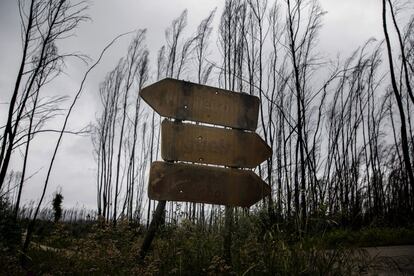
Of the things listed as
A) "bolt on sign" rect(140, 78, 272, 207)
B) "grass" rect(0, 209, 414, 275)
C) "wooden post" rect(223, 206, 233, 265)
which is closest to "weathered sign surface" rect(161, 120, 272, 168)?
"bolt on sign" rect(140, 78, 272, 207)

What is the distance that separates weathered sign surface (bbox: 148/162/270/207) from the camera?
272 centimetres

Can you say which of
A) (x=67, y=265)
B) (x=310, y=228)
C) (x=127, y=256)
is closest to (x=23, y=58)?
(x=67, y=265)

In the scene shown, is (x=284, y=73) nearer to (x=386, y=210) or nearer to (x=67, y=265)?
(x=386, y=210)

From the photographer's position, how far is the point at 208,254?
9.98 feet

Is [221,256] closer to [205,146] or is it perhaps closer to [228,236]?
[228,236]

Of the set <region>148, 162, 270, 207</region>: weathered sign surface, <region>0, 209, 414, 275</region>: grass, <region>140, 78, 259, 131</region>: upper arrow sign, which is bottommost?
<region>0, 209, 414, 275</region>: grass

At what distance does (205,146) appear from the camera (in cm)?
287

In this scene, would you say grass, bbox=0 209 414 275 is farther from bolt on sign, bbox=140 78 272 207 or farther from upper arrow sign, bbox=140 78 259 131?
upper arrow sign, bbox=140 78 259 131

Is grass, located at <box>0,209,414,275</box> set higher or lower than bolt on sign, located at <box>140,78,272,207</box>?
lower

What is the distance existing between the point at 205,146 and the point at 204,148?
20 millimetres

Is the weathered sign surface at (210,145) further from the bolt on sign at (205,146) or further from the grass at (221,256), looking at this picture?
the grass at (221,256)

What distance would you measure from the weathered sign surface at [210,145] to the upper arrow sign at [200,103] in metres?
0.09

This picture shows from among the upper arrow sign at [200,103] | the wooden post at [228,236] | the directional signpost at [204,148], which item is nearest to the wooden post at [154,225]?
the directional signpost at [204,148]

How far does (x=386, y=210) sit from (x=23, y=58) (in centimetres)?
1285
